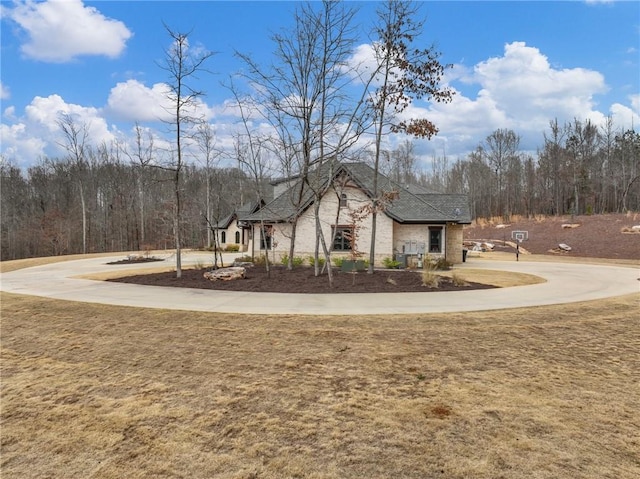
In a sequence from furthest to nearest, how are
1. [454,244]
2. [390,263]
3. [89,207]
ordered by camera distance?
1. [89,207]
2. [454,244]
3. [390,263]

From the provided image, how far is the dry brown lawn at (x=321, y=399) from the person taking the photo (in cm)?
363

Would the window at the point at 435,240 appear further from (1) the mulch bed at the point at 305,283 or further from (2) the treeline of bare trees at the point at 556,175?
(2) the treeline of bare trees at the point at 556,175

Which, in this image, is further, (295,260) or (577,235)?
(577,235)

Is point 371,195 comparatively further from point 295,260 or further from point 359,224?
point 295,260

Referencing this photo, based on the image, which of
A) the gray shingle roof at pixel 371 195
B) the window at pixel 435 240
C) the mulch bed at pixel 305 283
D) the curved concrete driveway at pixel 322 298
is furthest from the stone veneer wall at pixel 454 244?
the mulch bed at pixel 305 283

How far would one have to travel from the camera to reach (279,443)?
12.9ft

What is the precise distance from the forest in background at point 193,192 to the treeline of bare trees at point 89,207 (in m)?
0.12

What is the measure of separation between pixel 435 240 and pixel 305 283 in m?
10.6

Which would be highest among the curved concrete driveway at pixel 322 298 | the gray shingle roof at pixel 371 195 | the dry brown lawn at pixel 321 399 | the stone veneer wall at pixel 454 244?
the gray shingle roof at pixel 371 195

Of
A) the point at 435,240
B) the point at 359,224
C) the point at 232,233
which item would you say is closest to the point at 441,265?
the point at 435,240

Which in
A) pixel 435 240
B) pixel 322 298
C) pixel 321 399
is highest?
pixel 435 240

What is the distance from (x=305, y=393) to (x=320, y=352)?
1.49 m

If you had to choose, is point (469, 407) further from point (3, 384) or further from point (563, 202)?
point (563, 202)

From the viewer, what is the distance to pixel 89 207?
46.2 metres
